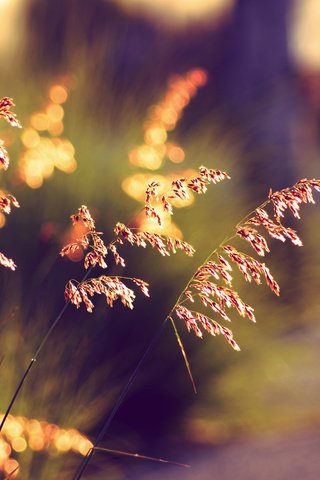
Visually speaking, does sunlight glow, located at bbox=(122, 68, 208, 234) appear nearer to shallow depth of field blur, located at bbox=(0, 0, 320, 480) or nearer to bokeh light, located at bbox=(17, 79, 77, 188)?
shallow depth of field blur, located at bbox=(0, 0, 320, 480)

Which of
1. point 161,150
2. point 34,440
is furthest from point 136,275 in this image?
point 34,440

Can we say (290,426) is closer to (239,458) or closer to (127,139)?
(239,458)

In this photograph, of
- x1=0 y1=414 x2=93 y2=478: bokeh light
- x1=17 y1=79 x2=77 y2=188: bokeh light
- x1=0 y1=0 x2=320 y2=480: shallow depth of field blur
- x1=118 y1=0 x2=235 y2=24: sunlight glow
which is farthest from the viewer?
x1=118 y1=0 x2=235 y2=24: sunlight glow

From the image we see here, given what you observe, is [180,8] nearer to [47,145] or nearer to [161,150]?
[161,150]

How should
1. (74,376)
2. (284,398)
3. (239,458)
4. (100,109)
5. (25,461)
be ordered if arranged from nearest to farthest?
1. (25,461)
2. (74,376)
3. (239,458)
4. (100,109)
5. (284,398)

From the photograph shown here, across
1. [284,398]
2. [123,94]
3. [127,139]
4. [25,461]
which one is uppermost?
[123,94]

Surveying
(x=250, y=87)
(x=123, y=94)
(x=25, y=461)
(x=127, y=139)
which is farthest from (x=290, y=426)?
(x=250, y=87)

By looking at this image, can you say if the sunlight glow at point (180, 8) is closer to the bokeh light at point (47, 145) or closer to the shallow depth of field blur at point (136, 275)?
the shallow depth of field blur at point (136, 275)

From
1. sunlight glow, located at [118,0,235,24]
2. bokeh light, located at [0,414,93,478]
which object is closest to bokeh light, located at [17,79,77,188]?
bokeh light, located at [0,414,93,478]
